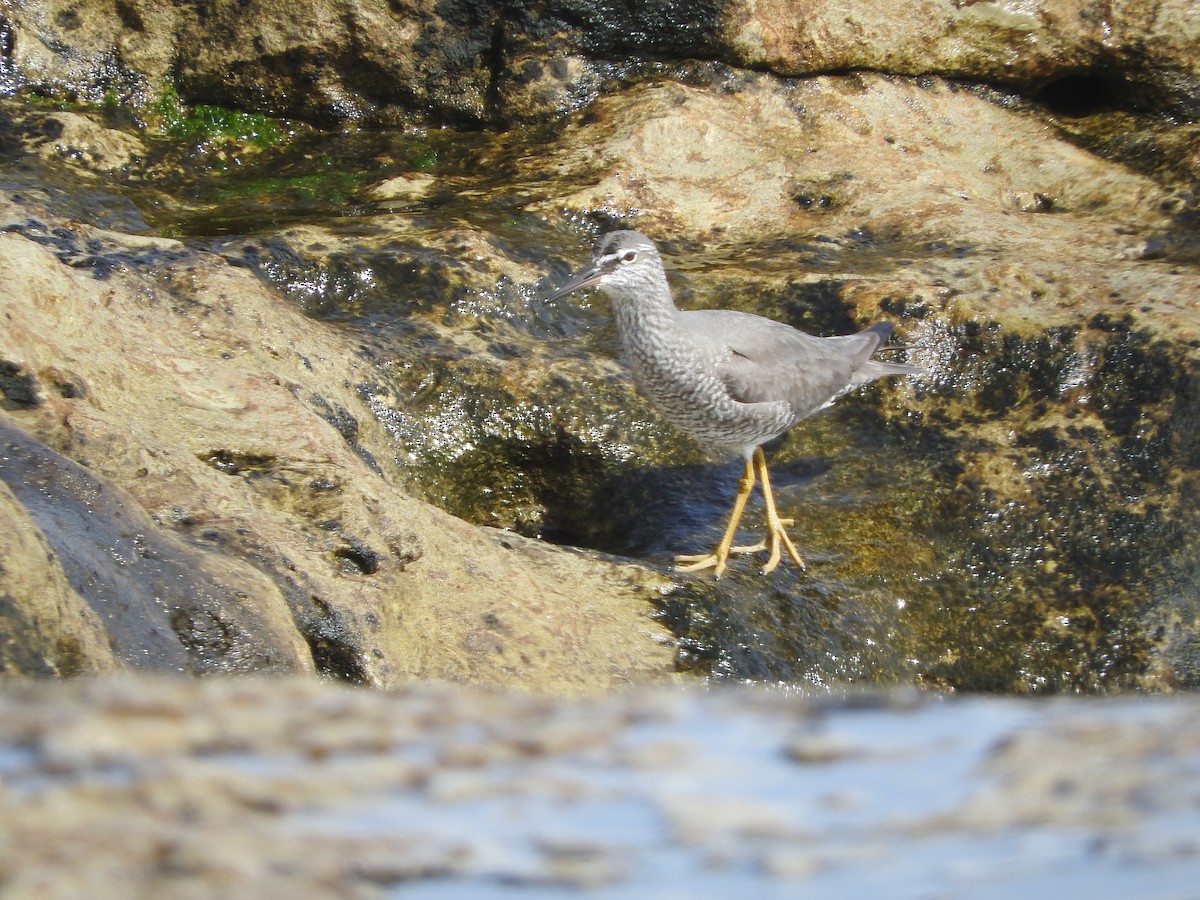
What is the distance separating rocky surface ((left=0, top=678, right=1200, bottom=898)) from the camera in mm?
1362

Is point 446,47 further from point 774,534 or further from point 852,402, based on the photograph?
point 774,534

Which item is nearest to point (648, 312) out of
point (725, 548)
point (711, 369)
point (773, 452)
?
point (711, 369)

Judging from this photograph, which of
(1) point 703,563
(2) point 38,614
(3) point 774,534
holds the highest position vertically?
(2) point 38,614

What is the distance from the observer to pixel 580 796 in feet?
5.14

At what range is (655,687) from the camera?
184 inches

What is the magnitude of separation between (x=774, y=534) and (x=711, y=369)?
83cm

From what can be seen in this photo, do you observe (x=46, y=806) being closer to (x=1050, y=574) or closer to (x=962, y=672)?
(x=962, y=672)

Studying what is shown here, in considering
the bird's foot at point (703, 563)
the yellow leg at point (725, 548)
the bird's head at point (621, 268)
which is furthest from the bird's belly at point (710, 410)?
the bird's foot at point (703, 563)

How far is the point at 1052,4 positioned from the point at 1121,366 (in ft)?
12.8

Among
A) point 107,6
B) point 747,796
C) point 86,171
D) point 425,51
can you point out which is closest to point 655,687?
point 747,796

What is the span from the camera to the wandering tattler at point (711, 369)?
5730mm

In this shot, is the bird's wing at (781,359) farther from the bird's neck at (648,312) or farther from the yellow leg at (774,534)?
the yellow leg at (774,534)

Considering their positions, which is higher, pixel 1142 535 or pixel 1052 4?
pixel 1052 4

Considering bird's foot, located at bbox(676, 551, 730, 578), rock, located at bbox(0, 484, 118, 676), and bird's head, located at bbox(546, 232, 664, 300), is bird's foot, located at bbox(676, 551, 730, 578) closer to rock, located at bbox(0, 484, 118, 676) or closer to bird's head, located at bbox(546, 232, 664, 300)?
bird's head, located at bbox(546, 232, 664, 300)
